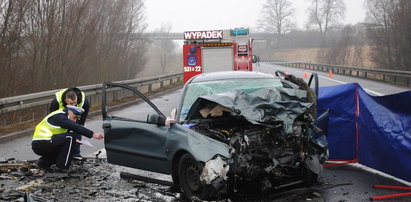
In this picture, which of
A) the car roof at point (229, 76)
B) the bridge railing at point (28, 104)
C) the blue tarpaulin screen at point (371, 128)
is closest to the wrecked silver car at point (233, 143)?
the blue tarpaulin screen at point (371, 128)

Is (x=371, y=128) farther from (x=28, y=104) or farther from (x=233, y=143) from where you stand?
(x=28, y=104)

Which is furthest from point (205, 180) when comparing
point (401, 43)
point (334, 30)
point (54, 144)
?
point (334, 30)

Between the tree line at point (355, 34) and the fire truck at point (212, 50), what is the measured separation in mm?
16295

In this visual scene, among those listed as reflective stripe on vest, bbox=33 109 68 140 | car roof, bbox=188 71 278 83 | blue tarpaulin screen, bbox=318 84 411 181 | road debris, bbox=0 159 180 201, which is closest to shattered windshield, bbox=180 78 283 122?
car roof, bbox=188 71 278 83

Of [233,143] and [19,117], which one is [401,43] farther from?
[233,143]

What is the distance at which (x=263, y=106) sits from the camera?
5.85 metres

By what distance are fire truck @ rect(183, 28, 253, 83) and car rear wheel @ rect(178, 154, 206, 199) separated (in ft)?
44.5

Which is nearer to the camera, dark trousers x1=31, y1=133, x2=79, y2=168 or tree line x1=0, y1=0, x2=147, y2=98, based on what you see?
dark trousers x1=31, y1=133, x2=79, y2=168

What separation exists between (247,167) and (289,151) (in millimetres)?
679

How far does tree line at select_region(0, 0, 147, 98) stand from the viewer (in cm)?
1647

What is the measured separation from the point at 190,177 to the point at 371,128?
2.88m

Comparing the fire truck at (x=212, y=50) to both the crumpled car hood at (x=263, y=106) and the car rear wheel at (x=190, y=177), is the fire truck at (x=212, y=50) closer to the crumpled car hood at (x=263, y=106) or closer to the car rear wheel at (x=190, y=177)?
the crumpled car hood at (x=263, y=106)

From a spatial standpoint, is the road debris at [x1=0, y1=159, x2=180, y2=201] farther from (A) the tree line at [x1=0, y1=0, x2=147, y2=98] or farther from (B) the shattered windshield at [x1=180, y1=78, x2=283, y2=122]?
(A) the tree line at [x1=0, y1=0, x2=147, y2=98]

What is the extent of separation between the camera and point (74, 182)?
263 inches
